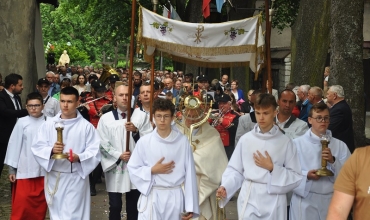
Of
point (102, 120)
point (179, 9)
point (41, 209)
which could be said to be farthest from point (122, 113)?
point (179, 9)

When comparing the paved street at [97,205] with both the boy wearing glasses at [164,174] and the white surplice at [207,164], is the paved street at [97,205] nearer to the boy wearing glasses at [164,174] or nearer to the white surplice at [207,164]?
the white surplice at [207,164]

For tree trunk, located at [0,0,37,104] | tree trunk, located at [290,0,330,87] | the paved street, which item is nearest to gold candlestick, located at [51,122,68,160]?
the paved street

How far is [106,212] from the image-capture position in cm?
1103

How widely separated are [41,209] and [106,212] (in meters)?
1.86

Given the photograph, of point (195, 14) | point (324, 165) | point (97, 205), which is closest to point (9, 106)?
point (97, 205)

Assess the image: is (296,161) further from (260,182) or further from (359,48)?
(359,48)

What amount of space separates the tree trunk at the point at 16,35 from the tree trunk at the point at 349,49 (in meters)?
5.60

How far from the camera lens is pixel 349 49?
12266mm

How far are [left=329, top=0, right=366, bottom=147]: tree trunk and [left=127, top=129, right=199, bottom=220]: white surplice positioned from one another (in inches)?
222

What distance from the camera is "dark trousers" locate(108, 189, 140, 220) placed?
8758 millimetres

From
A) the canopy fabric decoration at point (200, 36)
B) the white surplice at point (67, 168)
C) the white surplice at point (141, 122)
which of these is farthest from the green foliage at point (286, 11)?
the white surplice at point (67, 168)

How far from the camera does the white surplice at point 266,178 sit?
7.07 meters

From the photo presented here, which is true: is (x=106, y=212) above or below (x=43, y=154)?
below

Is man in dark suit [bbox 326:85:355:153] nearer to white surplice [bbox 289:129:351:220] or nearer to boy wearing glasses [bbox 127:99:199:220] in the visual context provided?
white surplice [bbox 289:129:351:220]
